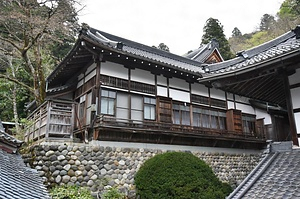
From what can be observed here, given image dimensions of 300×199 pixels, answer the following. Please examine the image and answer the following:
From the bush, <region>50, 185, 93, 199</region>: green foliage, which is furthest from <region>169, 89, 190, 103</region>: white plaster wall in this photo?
<region>50, 185, 93, 199</region>: green foliage

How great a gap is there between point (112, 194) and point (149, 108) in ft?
15.0

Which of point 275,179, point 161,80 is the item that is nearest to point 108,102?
point 161,80

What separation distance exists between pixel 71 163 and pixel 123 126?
2.50 metres

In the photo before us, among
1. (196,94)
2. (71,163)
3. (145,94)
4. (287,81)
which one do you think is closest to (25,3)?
(145,94)

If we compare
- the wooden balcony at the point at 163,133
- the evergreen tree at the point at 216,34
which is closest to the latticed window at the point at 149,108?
the wooden balcony at the point at 163,133

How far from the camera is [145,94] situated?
1209 centimetres

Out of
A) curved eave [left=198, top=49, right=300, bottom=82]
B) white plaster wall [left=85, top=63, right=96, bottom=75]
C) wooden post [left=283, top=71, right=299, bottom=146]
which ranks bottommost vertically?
wooden post [left=283, top=71, right=299, bottom=146]

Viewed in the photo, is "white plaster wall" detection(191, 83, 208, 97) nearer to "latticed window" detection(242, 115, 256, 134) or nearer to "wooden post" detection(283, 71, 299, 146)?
"latticed window" detection(242, 115, 256, 134)

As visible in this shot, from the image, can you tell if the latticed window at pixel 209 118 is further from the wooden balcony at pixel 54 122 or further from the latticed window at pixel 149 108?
the wooden balcony at pixel 54 122

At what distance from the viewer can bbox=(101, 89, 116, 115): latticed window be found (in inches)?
424

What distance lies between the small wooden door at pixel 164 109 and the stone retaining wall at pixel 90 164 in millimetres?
1779

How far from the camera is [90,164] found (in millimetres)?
9242

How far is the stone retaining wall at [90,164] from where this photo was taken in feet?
28.3

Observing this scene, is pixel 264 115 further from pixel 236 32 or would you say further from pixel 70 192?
pixel 236 32
